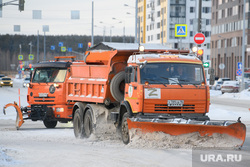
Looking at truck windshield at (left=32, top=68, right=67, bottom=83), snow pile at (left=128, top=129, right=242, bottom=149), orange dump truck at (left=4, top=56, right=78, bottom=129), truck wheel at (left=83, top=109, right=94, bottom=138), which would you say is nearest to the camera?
snow pile at (left=128, top=129, right=242, bottom=149)

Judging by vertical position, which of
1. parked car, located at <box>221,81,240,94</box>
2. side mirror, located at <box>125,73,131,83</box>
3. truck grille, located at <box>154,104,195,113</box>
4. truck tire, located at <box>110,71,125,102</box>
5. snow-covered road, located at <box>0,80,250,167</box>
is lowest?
parked car, located at <box>221,81,240,94</box>

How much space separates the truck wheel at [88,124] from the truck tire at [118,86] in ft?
4.17

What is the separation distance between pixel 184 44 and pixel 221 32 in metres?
15.6

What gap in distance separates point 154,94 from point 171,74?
2.57 feet

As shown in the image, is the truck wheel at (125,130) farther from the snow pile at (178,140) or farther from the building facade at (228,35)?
the building facade at (228,35)

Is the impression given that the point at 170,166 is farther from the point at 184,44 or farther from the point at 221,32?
the point at 184,44

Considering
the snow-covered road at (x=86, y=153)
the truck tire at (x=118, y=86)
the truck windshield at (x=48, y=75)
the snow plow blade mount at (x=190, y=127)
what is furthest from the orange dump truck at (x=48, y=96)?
the snow plow blade mount at (x=190, y=127)

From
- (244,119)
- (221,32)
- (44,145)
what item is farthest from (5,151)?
(221,32)

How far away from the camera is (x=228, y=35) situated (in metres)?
114

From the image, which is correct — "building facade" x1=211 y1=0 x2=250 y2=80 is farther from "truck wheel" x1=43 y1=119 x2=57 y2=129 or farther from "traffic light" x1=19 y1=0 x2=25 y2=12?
"truck wheel" x1=43 y1=119 x2=57 y2=129

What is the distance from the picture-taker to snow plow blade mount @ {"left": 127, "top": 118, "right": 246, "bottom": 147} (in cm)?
1424

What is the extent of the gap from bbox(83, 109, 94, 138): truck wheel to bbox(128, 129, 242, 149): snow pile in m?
2.94

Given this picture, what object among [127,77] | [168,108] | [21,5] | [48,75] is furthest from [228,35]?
[168,108]

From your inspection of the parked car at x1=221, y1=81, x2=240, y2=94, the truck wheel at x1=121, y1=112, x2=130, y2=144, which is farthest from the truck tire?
the parked car at x1=221, y1=81, x2=240, y2=94
